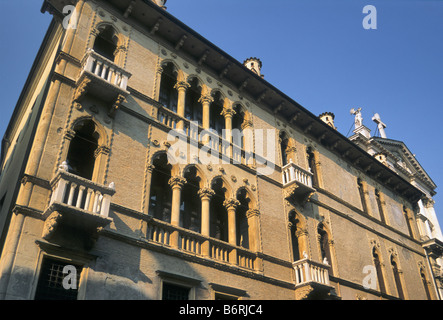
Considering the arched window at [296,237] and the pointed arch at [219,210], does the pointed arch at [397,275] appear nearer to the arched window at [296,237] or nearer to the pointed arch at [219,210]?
the arched window at [296,237]

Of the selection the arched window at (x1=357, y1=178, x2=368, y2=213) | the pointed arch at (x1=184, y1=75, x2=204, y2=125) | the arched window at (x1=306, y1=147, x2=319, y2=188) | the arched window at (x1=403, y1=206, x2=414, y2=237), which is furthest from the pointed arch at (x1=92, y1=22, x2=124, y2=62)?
the arched window at (x1=403, y1=206, x2=414, y2=237)

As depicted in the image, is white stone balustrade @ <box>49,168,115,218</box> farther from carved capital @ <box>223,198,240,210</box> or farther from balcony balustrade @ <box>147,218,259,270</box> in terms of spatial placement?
carved capital @ <box>223,198,240,210</box>

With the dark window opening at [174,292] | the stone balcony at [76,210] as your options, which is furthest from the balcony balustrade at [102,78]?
the dark window opening at [174,292]

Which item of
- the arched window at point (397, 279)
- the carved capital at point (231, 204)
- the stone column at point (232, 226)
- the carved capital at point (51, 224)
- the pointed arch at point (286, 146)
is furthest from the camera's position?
the arched window at point (397, 279)

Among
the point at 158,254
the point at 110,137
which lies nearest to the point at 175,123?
the point at 110,137

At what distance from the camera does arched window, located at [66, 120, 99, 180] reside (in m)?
13.2

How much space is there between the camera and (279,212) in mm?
16922

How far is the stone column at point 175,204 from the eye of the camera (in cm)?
1272

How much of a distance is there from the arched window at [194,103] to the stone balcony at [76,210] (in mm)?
6967

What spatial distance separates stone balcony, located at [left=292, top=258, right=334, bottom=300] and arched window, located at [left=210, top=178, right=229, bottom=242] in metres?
2.95

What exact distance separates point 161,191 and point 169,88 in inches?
177

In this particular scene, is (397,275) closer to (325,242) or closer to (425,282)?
(425,282)

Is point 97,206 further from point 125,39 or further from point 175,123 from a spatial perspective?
point 125,39
